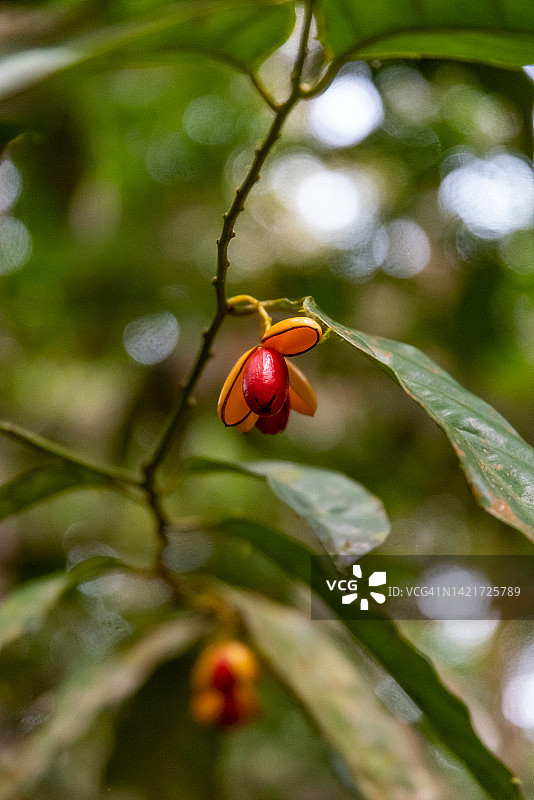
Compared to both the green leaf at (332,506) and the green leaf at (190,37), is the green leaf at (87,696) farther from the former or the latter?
the green leaf at (190,37)

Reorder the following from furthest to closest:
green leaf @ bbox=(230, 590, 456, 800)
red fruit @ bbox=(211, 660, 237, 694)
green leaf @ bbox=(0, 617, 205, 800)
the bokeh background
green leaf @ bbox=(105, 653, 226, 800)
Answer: the bokeh background → green leaf @ bbox=(105, 653, 226, 800) → red fruit @ bbox=(211, 660, 237, 694) → green leaf @ bbox=(0, 617, 205, 800) → green leaf @ bbox=(230, 590, 456, 800)

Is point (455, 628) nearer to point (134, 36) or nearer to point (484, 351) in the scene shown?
point (484, 351)

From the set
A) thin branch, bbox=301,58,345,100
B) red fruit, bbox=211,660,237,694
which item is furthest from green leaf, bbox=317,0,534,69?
red fruit, bbox=211,660,237,694

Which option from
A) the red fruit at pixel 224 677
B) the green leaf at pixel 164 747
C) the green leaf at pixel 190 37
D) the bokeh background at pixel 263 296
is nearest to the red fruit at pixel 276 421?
the green leaf at pixel 190 37

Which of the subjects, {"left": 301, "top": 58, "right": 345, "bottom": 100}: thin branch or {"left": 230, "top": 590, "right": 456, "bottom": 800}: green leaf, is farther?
{"left": 230, "top": 590, "right": 456, "bottom": 800}: green leaf

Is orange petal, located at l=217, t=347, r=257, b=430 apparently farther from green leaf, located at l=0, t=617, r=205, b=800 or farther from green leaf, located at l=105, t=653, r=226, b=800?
green leaf, located at l=105, t=653, r=226, b=800

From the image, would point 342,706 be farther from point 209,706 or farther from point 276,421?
point 276,421
